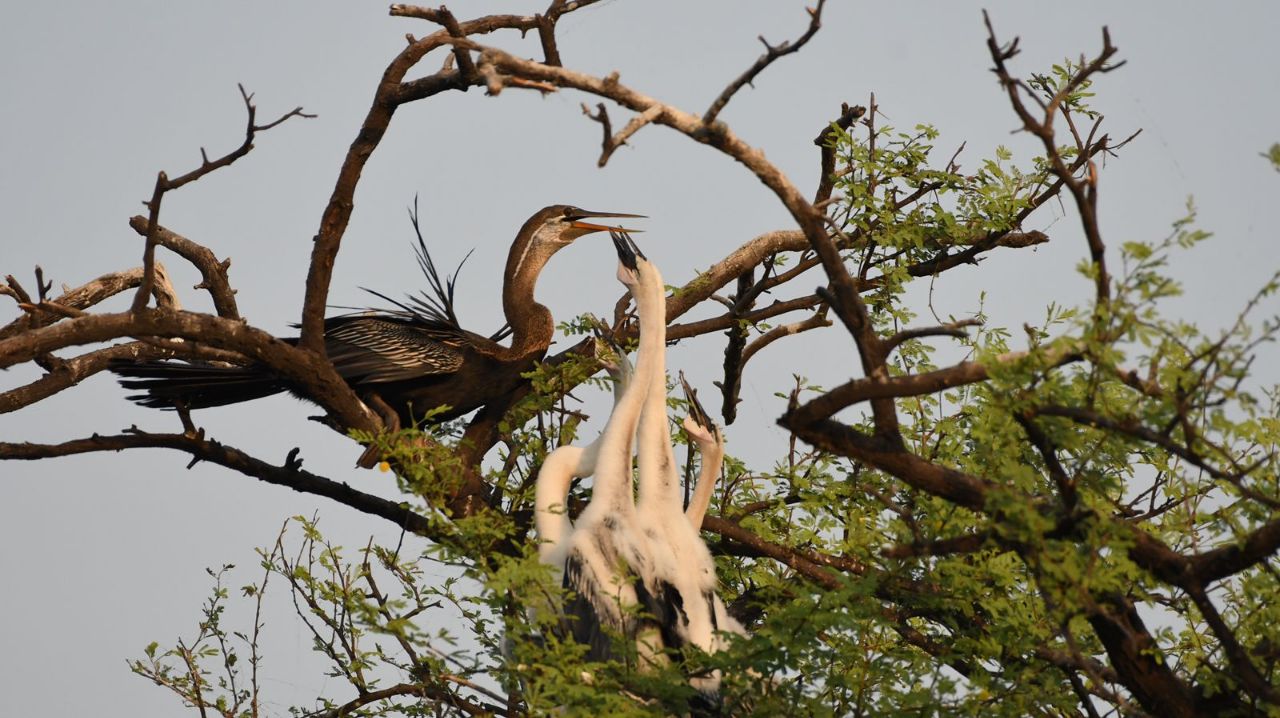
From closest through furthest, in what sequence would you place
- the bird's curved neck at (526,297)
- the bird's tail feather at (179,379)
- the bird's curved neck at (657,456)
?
the bird's curved neck at (657,456), the bird's tail feather at (179,379), the bird's curved neck at (526,297)

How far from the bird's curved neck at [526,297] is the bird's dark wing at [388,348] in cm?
28

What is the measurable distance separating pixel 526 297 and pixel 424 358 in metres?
0.67

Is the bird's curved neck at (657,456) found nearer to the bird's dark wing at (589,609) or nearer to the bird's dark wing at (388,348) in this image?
the bird's dark wing at (589,609)

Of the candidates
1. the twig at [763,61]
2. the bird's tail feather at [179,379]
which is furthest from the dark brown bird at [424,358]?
the twig at [763,61]

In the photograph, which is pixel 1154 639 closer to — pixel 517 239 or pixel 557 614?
pixel 557 614

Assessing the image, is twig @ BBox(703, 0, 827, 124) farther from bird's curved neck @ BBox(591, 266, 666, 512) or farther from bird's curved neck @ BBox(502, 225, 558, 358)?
bird's curved neck @ BBox(502, 225, 558, 358)

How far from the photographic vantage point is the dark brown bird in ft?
18.4

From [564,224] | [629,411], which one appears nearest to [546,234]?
[564,224]

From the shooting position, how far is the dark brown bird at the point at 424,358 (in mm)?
5621

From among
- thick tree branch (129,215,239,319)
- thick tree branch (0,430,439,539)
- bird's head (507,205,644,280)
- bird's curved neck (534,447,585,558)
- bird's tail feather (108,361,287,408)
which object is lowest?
bird's curved neck (534,447,585,558)

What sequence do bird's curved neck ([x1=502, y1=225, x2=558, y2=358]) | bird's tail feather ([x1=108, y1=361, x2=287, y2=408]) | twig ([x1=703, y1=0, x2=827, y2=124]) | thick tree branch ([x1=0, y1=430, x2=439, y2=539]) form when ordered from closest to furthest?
twig ([x1=703, y1=0, x2=827, y2=124])
thick tree branch ([x1=0, y1=430, x2=439, y2=539])
bird's tail feather ([x1=108, y1=361, x2=287, y2=408])
bird's curved neck ([x1=502, y1=225, x2=558, y2=358])

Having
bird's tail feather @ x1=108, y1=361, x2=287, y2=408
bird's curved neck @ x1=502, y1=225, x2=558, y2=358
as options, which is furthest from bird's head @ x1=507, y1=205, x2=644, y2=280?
bird's tail feather @ x1=108, y1=361, x2=287, y2=408

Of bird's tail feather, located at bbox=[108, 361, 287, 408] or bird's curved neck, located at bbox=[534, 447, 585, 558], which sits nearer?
bird's curved neck, located at bbox=[534, 447, 585, 558]

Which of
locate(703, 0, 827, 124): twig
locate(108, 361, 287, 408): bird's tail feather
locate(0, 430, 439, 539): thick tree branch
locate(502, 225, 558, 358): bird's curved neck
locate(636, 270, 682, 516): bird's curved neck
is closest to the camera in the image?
locate(703, 0, 827, 124): twig
